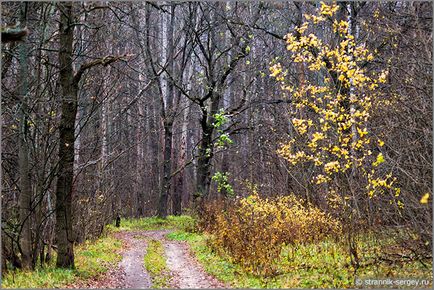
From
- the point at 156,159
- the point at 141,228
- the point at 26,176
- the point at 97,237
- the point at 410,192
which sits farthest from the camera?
the point at 156,159

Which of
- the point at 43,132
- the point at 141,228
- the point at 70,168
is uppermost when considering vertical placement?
the point at 43,132

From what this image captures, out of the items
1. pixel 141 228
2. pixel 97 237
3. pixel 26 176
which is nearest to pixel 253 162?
pixel 141 228

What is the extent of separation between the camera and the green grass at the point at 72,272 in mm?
8871

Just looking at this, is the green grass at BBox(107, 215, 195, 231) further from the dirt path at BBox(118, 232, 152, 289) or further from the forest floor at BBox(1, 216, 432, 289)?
the forest floor at BBox(1, 216, 432, 289)

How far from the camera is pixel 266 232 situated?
11008mm

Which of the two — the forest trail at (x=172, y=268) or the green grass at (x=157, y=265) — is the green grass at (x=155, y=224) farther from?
the green grass at (x=157, y=265)

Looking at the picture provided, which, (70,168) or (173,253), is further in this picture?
(173,253)

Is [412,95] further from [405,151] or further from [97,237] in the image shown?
→ [97,237]

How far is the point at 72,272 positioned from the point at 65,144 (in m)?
2.63

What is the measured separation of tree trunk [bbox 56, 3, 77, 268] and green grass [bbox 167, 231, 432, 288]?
314cm

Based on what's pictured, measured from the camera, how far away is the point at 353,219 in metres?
9.52

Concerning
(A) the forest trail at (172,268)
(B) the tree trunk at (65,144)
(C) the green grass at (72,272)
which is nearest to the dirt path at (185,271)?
(A) the forest trail at (172,268)

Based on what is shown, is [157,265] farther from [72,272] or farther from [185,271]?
[72,272]

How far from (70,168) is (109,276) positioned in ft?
7.98
